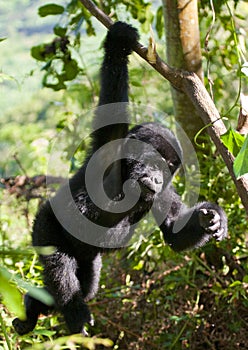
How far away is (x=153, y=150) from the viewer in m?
2.50

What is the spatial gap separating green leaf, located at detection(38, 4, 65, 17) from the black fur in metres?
0.97

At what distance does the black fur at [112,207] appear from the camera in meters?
2.39

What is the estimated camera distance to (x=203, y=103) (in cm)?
190

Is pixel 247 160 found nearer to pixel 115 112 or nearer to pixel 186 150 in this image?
pixel 115 112

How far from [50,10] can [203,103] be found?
5.49 feet

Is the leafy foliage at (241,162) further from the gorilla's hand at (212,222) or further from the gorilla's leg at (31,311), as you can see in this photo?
the gorilla's leg at (31,311)

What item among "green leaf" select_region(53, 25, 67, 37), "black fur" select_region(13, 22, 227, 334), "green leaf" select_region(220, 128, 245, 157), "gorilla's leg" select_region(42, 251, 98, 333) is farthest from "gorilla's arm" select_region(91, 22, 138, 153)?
"green leaf" select_region(53, 25, 67, 37)

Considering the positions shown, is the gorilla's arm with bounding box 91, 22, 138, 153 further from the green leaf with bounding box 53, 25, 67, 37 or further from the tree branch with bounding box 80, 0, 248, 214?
the green leaf with bounding box 53, 25, 67, 37

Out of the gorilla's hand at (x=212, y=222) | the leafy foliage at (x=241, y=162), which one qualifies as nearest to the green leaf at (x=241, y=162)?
the leafy foliage at (x=241, y=162)

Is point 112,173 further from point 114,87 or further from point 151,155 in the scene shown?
point 114,87

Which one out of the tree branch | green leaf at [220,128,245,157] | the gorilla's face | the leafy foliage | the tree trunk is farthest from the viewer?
the tree trunk

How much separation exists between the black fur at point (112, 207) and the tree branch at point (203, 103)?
0.40 m

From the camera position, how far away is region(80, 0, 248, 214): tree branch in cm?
184

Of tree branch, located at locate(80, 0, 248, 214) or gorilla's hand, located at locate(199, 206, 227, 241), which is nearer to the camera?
tree branch, located at locate(80, 0, 248, 214)
